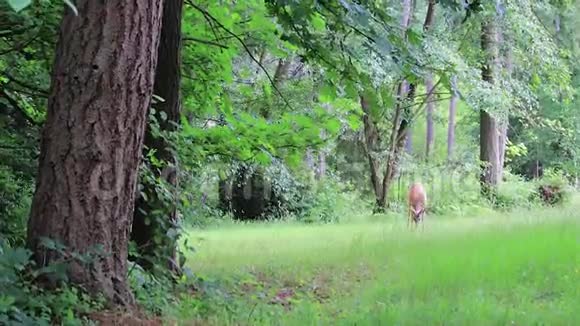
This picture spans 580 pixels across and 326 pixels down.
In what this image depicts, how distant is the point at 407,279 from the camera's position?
7859mm

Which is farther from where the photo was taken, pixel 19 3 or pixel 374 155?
pixel 374 155

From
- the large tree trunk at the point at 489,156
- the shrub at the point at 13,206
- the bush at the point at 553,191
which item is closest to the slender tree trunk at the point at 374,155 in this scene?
the large tree trunk at the point at 489,156

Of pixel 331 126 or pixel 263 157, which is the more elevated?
pixel 331 126

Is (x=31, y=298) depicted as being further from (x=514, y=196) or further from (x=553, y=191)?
(x=553, y=191)

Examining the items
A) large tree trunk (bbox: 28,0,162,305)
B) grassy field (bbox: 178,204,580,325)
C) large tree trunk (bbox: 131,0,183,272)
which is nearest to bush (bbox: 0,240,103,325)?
large tree trunk (bbox: 28,0,162,305)

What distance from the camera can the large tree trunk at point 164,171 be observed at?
609 centimetres

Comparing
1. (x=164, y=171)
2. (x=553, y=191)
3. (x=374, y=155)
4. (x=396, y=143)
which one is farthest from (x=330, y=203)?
(x=164, y=171)

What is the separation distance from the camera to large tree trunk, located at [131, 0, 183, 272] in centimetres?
609

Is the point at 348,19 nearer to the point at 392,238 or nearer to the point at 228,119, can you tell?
the point at 228,119

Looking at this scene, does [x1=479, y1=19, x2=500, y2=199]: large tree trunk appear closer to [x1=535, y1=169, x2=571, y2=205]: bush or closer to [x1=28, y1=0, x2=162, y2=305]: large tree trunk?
[x1=535, y1=169, x2=571, y2=205]: bush

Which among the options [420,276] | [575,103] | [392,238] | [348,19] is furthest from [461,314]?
[575,103]

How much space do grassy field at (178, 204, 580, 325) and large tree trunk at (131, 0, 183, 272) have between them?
525mm

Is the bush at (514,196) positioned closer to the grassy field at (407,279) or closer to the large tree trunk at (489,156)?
the large tree trunk at (489,156)

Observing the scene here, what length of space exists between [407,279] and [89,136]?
4482mm
